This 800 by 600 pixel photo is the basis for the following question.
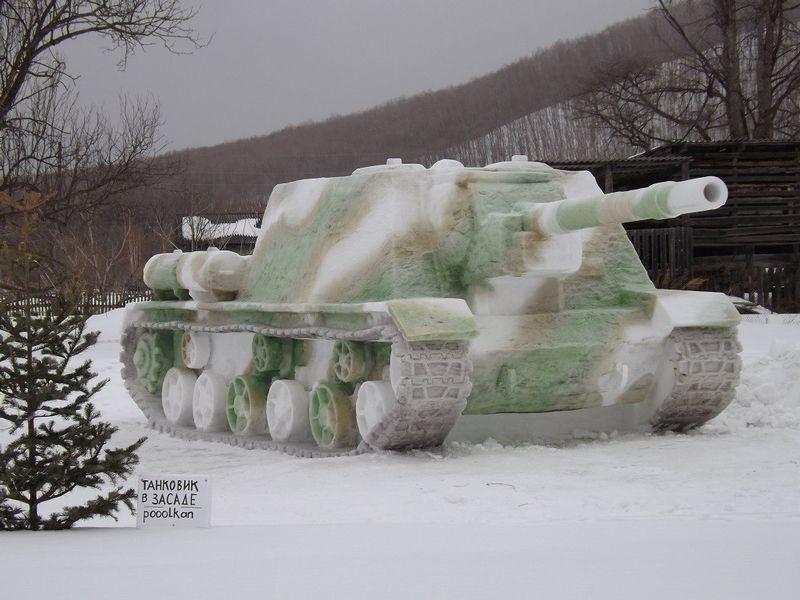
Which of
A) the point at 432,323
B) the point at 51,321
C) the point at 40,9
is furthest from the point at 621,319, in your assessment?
the point at 40,9

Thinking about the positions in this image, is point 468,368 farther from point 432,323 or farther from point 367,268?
point 367,268

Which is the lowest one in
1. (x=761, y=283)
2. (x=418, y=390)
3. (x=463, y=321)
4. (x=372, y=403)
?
(x=372, y=403)

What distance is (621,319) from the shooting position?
831 cm

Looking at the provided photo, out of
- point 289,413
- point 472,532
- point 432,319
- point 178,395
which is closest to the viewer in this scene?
point 472,532

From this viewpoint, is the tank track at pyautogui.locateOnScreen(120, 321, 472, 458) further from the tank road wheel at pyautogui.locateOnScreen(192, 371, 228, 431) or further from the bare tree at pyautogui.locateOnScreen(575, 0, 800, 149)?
the bare tree at pyautogui.locateOnScreen(575, 0, 800, 149)

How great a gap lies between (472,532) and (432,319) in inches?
99.5

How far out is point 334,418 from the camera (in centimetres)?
819

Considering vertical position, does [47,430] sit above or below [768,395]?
above

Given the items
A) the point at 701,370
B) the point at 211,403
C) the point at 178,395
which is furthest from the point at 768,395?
the point at 178,395

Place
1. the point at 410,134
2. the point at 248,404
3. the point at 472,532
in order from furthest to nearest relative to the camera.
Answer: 1. the point at 410,134
2. the point at 248,404
3. the point at 472,532

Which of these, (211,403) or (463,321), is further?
(211,403)

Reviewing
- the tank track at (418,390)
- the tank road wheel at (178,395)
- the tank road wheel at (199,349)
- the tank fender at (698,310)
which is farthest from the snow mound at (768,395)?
the tank road wheel at (178,395)

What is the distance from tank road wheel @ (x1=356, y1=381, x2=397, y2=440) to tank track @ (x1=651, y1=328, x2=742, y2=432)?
81.6 inches

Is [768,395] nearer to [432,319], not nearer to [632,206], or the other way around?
[632,206]
